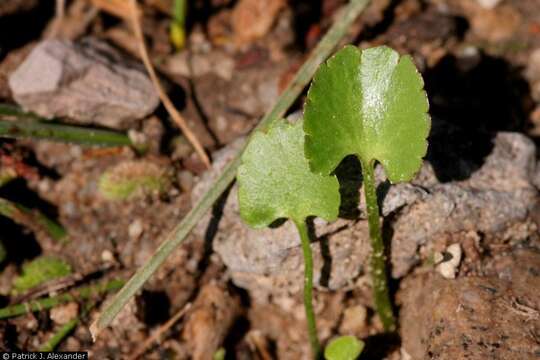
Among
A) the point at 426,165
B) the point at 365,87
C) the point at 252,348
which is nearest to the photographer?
the point at 365,87

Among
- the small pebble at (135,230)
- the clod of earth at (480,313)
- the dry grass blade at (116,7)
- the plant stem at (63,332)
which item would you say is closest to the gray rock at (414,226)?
the clod of earth at (480,313)

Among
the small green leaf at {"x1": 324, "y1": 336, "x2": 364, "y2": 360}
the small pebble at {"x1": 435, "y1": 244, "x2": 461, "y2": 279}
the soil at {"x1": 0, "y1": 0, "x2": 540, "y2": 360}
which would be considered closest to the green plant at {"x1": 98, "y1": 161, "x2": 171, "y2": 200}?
the soil at {"x1": 0, "y1": 0, "x2": 540, "y2": 360}

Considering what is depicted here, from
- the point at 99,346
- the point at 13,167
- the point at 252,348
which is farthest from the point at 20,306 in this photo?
the point at 252,348

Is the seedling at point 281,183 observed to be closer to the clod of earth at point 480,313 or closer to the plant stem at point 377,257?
the plant stem at point 377,257

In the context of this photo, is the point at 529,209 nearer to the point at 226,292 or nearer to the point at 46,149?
the point at 226,292

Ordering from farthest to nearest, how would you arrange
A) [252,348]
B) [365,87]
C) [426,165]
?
[252,348], [426,165], [365,87]
